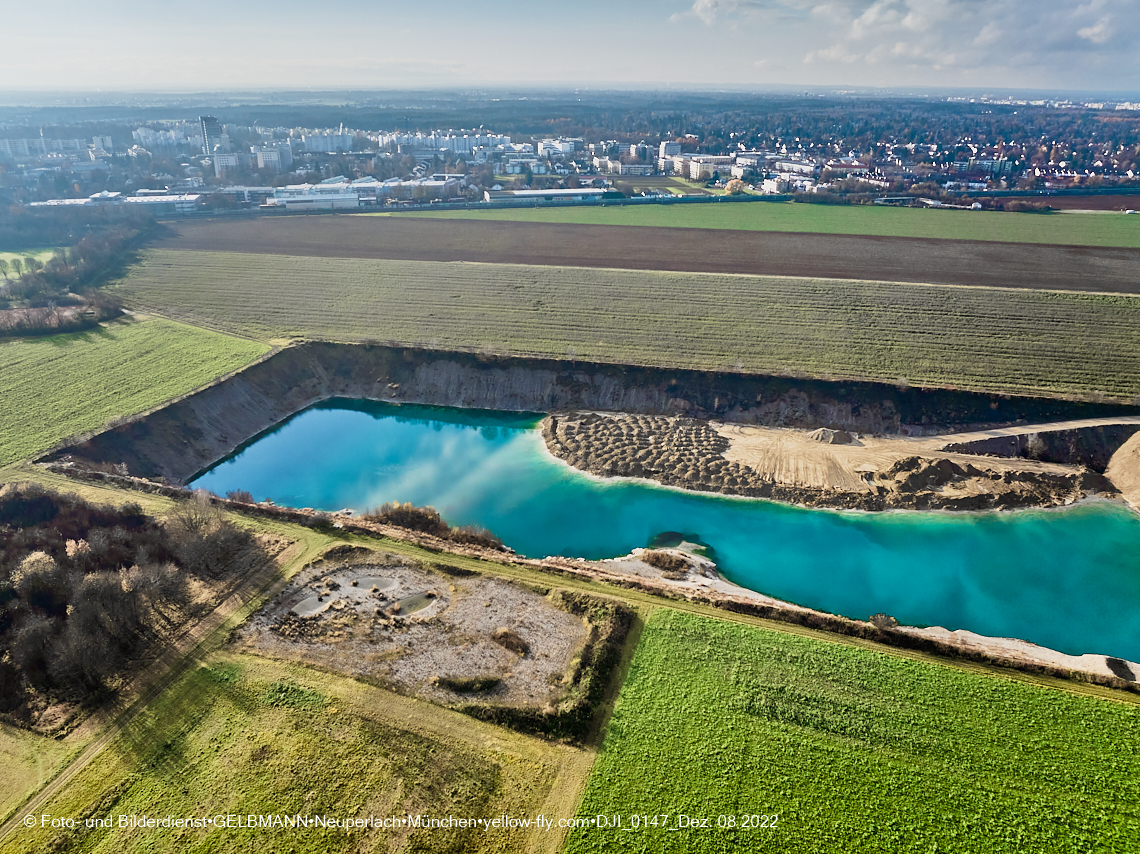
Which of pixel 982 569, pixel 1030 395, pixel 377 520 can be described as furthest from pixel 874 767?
pixel 1030 395

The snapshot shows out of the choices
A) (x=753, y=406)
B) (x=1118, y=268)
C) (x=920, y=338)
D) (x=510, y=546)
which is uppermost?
(x=1118, y=268)

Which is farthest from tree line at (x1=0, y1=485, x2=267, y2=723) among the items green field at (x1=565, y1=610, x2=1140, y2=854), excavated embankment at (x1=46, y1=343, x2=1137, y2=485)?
green field at (x1=565, y1=610, x2=1140, y2=854)

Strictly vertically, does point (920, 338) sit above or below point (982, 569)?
above

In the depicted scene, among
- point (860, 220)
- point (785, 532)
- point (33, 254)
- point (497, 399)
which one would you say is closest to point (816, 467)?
point (785, 532)

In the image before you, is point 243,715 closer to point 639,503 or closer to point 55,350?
point 639,503

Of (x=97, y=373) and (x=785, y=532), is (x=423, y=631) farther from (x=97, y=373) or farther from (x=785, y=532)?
(x=97, y=373)
